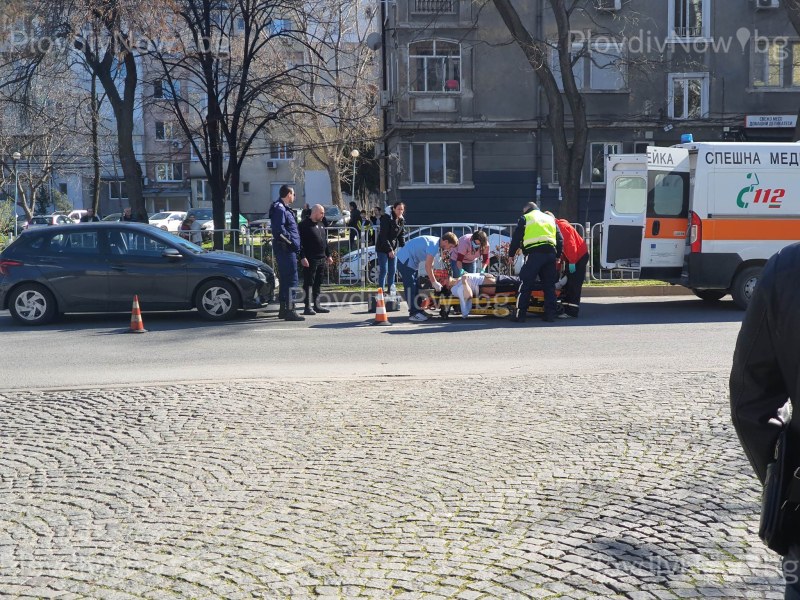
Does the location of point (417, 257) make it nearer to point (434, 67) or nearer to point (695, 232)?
point (695, 232)

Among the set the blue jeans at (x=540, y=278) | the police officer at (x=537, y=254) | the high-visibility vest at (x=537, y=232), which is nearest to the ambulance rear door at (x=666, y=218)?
the police officer at (x=537, y=254)

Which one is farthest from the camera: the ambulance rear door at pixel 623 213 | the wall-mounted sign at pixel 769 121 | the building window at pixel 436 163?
the building window at pixel 436 163

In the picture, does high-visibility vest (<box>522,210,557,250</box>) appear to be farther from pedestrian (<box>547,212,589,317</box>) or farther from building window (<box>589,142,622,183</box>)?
building window (<box>589,142,622,183</box>)

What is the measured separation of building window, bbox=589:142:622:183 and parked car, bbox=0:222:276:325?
23.5m

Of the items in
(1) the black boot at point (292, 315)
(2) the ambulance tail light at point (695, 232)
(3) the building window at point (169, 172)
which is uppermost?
(3) the building window at point (169, 172)

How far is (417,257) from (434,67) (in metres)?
22.0

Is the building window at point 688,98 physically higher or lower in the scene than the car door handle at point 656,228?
higher

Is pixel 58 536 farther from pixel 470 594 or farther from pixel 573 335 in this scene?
pixel 573 335

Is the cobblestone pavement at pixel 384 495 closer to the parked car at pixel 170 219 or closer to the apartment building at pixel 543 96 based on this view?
the apartment building at pixel 543 96

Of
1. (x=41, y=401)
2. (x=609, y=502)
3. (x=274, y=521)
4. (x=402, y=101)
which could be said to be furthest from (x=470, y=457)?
(x=402, y=101)

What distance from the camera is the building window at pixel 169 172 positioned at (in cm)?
7169

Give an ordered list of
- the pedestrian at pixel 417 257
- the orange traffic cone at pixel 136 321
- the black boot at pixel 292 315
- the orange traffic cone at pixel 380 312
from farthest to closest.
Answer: the black boot at pixel 292 315 < the pedestrian at pixel 417 257 < the orange traffic cone at pixel 380 312 < the orange traffic cone at pixel 136 321

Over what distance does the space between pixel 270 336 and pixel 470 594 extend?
9111 millimetres

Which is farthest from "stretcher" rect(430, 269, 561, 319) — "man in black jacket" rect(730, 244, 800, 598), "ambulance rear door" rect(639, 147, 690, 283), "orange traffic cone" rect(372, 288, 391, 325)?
"man in black jacket" rect(730, 244, 800, 598)
